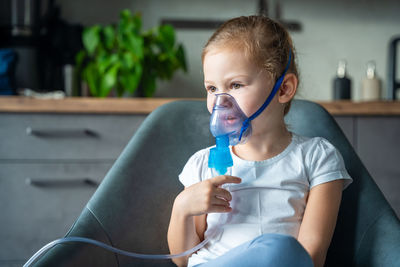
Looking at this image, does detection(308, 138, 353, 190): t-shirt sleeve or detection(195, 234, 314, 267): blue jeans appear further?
detection(308, 138, 353, 190): t-shirt sleeve

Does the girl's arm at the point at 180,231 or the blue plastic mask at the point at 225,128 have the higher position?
the blue plastic mask at the point at 225,128

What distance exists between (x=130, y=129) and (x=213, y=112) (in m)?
1.03

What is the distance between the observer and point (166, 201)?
1083 mm

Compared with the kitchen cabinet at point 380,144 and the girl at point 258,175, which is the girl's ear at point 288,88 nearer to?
the girl at point 258,175

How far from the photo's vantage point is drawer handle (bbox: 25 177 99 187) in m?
1.84

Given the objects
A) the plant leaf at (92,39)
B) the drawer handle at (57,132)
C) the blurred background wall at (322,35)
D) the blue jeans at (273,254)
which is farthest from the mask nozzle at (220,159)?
the blurred background wall at (322,35)

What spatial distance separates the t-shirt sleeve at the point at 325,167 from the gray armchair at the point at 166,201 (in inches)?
4.3

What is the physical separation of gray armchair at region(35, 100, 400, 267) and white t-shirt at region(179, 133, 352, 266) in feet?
0.36

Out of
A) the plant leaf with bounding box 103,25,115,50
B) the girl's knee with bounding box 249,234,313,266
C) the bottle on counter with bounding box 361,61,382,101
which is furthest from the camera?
the bottle on counter with bounding box 361,61,382,101

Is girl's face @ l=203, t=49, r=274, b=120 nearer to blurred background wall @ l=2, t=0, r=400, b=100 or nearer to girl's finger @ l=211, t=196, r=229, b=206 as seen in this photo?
girl's finger @ l=211, t=196, r=229, b=206

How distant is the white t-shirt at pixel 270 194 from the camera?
2.95 feet

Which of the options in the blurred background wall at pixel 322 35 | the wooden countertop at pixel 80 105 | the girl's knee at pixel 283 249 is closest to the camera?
the girl's knee at pixel 283 249

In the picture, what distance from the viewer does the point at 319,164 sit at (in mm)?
936

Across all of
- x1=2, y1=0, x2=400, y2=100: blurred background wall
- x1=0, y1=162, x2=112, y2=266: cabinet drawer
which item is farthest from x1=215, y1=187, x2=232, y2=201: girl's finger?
x1=2, y1=0, x2=400, y2=100: blurred background wall
